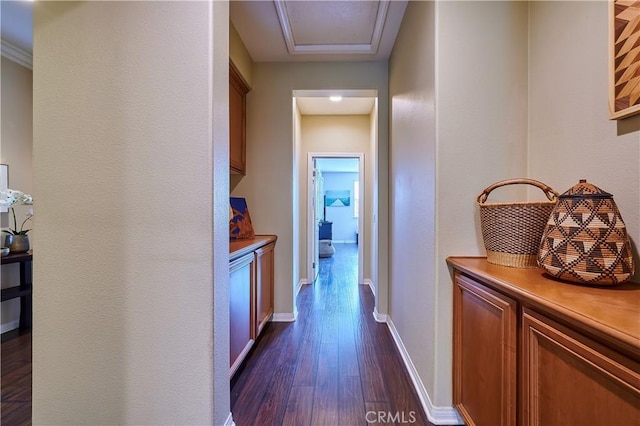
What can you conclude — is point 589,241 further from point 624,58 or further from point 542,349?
point 624,58

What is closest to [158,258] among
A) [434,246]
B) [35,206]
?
[35,206]

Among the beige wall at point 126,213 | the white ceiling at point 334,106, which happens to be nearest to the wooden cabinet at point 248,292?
the beige wall at point 126,213

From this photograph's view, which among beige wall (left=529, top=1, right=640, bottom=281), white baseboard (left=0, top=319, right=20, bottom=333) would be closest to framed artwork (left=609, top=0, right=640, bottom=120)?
beige wall (left=529, top=1, right=640, bottom=281)

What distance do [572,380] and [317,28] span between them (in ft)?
8.35

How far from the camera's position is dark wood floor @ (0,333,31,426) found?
1.47 m

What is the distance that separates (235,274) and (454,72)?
167cm

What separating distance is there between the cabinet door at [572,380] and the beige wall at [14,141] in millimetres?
3649

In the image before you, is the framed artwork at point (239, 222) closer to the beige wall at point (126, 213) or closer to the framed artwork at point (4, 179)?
the beige wall at point (126, 213)

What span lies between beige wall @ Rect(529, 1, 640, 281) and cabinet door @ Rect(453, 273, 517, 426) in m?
0.45

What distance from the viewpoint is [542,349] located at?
2.69 ft

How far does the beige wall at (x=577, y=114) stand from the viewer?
0.93 m

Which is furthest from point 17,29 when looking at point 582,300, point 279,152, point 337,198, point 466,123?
point 337,198

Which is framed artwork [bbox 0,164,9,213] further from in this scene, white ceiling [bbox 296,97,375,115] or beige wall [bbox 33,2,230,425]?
white ceiling [bbox 296,97,375,115]

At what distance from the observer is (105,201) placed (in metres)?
1.15
